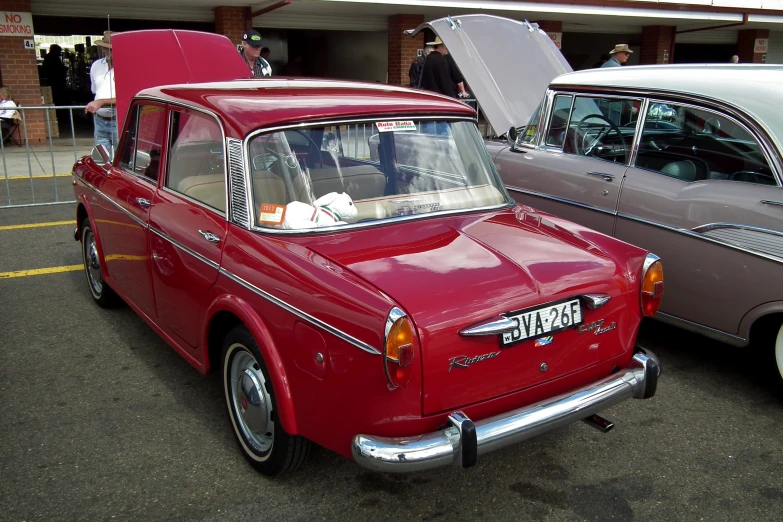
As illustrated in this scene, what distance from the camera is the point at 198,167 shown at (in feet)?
12.4

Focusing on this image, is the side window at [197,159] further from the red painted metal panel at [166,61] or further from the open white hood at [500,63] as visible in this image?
the red painted metal panel at [166,61]

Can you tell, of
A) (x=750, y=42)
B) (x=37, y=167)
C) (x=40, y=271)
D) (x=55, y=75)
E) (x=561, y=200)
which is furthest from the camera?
(x=750, y=42)

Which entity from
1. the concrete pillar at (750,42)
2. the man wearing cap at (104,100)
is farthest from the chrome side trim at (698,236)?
the concrete pillar at (750,42)

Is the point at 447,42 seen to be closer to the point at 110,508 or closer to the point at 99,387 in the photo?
the point at 99,387

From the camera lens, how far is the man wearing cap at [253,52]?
867 centimetres

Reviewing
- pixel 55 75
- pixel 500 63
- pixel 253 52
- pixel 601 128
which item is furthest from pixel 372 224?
pixel 55 75

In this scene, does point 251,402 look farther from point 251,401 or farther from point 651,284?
point 651,284

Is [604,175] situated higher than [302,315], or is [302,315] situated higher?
[604,175]

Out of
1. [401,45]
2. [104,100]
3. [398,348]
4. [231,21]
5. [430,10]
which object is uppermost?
[430,10]

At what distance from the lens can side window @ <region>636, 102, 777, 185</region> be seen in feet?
13.8

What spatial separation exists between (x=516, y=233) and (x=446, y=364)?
0.97 m

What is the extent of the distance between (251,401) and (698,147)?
3.27 metres

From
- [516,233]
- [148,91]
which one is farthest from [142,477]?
[148,91]

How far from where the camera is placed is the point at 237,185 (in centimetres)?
330
